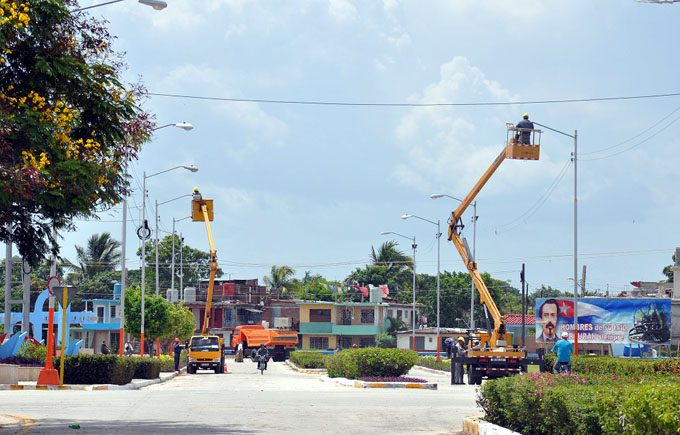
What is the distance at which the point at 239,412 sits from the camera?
888 inches

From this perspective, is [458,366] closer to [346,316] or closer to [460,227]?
[460,227]

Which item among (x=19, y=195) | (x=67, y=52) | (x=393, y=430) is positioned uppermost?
(x=67, y=52)

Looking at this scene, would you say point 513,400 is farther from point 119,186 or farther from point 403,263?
point 403,263

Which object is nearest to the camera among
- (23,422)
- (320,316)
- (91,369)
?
(23,422)

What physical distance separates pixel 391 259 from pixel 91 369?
106 m

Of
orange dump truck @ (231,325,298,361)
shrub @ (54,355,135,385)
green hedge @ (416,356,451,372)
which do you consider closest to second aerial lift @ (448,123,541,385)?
shrub @ (54,355,135,385)

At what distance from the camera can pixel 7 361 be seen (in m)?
38.7

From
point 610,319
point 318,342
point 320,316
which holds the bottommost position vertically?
point 318,342

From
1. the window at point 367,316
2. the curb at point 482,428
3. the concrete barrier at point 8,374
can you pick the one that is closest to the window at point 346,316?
the window at point 367,316

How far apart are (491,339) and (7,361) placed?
17739mm

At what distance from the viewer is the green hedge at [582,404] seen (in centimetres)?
960

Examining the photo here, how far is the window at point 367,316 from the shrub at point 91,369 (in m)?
81.3

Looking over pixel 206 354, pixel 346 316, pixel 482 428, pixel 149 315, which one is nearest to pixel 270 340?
pixel 346 316

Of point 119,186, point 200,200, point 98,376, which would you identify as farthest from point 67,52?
point 200,200
